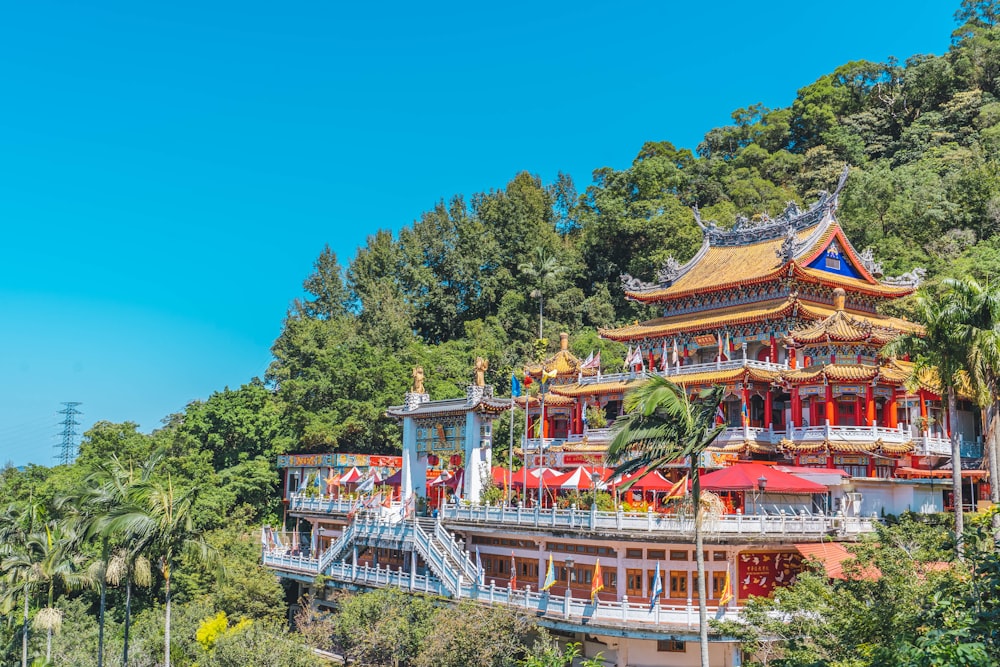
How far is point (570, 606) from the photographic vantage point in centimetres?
3184

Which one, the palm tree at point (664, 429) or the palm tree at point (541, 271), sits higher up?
the palm tree at point (541, 271)

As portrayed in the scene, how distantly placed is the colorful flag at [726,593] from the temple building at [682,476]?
151 millimetres

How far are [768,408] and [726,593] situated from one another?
16.5 meters

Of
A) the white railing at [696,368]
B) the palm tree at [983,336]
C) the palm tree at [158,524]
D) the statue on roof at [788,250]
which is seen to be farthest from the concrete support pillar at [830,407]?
the palm tree at [158,524]

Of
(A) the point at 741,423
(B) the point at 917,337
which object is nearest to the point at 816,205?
(A) the point at 741,423

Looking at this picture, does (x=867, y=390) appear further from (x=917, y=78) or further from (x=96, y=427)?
(x=917, y=78)

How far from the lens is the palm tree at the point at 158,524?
28906mm

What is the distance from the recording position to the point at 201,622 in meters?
40.6

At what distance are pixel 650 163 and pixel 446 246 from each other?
20367mm

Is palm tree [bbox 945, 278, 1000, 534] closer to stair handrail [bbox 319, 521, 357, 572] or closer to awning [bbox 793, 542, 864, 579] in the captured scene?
awning [bbox 793, 542, 864, 579]

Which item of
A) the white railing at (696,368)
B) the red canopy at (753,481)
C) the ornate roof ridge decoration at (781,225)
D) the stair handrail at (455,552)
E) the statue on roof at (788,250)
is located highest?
the ornate roof ridge decoration at (781,225)

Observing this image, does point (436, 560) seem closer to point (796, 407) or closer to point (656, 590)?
point (656, 590)

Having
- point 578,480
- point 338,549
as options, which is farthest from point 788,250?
point 338,549

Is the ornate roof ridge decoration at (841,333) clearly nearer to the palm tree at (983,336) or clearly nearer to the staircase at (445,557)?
the palm tree at (983,336)
